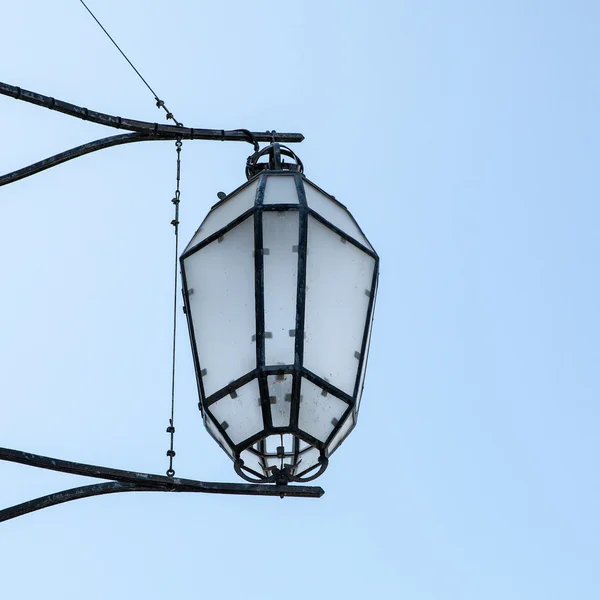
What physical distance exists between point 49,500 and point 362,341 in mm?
1201

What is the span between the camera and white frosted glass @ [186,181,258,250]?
5.21 metres

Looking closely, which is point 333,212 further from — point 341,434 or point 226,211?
point 341,434

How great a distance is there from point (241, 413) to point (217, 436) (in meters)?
0.17

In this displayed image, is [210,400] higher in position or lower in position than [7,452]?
higher

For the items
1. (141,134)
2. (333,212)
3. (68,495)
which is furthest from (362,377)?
(141,134)

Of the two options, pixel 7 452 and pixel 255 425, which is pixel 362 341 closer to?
pixel 255 425

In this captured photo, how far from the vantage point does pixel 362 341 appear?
5.06m

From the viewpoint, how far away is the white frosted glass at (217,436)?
4.98 meters

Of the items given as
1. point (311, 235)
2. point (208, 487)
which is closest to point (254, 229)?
point (311, 235)

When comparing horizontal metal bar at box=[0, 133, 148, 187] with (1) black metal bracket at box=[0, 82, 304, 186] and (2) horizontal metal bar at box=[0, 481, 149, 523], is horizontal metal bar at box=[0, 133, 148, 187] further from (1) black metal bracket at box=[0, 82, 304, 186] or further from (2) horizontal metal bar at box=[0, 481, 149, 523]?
(2) horizontal metal bar at box=[0, 481, 149, 523]

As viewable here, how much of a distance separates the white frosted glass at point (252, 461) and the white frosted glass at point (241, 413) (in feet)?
0.47

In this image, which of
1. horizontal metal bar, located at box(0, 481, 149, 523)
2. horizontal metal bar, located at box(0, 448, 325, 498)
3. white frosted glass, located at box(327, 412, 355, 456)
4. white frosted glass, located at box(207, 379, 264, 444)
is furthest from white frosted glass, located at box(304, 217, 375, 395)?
horizontal metal bar, located at box(0, 481, 149, 523)

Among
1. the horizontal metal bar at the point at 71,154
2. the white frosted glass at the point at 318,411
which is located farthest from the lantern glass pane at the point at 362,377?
the horizontal metal bar at the point at 71,154

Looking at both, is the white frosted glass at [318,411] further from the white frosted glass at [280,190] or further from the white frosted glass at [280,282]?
the white frosted glass at [280,190]
